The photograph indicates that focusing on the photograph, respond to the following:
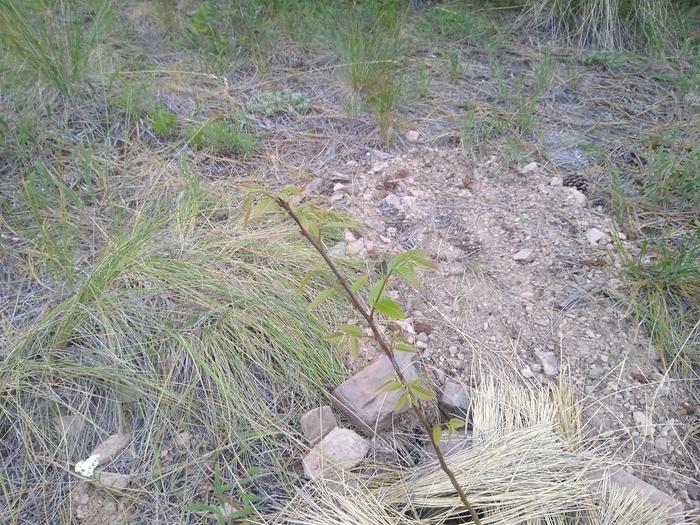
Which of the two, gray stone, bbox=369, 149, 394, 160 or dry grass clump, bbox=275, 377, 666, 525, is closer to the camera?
dry grass clump, bbox=275, 377, 666, 525

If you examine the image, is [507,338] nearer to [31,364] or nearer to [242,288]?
[242,288]

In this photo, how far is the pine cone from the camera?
225 centimetres

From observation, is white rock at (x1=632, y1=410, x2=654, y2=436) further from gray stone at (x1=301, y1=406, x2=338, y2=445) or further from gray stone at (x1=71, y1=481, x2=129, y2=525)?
gray stone at (x1=71, y1=481, x2=129, y2=525)

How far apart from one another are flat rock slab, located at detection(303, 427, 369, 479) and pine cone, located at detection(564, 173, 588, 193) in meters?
1.40

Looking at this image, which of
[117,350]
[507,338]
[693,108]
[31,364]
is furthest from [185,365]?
[693,108]

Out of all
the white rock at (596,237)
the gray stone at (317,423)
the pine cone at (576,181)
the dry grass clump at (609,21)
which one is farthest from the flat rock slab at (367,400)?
the dry grass clump at (609,21)

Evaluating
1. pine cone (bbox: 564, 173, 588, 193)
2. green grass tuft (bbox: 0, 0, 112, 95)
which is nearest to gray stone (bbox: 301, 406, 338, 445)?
pine cone (bbox: 564, 173, 588, 193)

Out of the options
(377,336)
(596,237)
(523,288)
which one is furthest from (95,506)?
(596,237)

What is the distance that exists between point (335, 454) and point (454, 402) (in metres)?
0.37

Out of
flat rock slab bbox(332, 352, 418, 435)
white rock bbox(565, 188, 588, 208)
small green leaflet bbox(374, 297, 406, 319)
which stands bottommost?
flat rock slab bbox(332, 352, 418, 435)

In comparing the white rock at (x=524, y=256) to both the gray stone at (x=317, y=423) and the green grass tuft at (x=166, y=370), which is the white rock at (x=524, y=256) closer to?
the green grass tuft at (x=166, y=370)

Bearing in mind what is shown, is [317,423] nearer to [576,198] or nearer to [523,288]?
[523,288]

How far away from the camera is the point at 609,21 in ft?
9.81

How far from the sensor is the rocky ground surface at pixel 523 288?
155 centimetres
